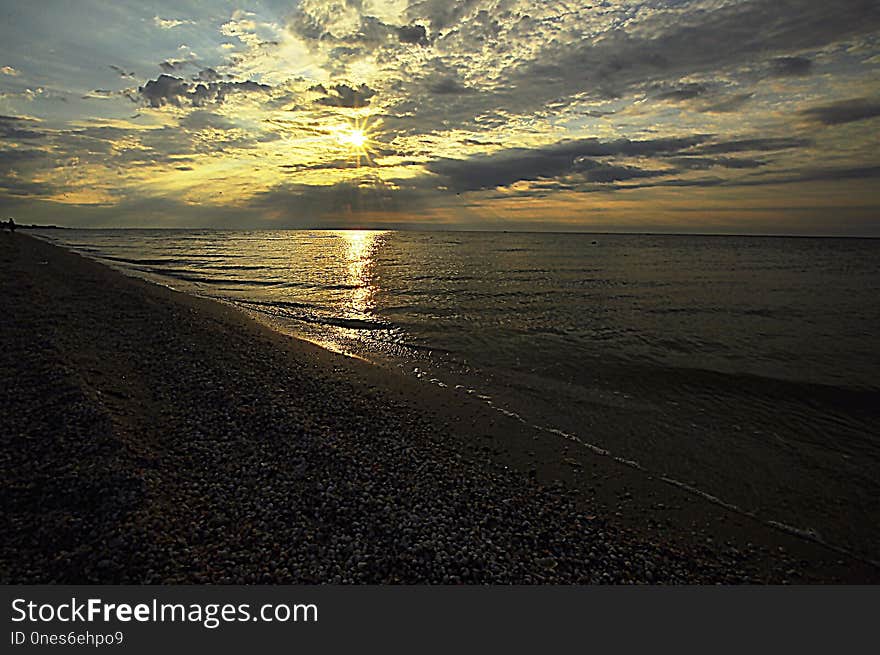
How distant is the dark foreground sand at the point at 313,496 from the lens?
607cm

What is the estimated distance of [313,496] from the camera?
24.6 feet

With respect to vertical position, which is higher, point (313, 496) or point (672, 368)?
point (313, 496)

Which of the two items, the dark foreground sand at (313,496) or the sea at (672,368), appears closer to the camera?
the dark foreground sand at (313,496)

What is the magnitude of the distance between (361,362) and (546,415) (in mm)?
7077

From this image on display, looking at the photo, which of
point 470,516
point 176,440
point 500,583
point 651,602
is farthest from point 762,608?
point 176,440

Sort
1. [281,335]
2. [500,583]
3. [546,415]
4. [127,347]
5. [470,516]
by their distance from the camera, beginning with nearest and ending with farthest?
[500,583]
[470,516]
[546,415]
[127,347]
[281,335]

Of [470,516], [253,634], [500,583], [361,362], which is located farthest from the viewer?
[361,362]

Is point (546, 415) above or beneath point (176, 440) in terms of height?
beneath

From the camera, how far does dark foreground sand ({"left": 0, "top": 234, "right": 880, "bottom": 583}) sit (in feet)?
19.9

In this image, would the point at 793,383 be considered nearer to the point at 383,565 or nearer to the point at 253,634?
the point at 383,565

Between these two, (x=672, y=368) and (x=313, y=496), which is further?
(x=672, y=368)

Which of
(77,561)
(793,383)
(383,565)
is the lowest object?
(793,383)

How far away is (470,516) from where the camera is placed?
7.42 meters

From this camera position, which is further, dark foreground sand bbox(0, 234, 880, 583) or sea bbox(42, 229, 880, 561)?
sea bbox(42, 229, 880, 561)
